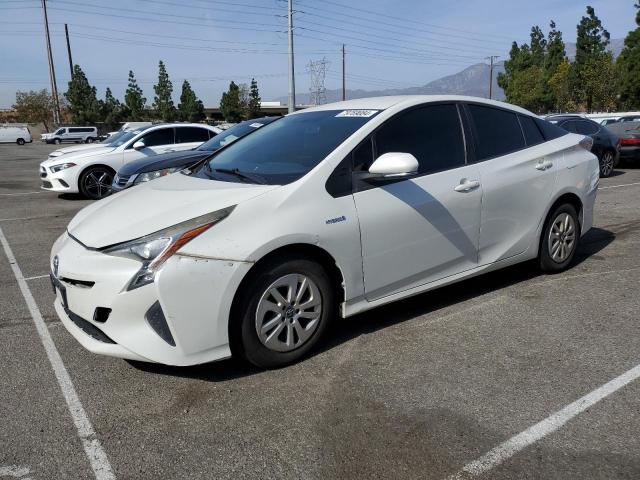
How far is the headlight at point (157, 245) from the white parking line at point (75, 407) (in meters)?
0.74

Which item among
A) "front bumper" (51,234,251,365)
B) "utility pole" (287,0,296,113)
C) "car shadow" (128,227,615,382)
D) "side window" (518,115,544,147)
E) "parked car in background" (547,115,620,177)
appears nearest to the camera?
"front bumper" (51,234,251,365)

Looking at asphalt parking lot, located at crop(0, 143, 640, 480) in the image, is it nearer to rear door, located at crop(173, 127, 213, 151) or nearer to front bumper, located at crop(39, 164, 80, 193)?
front bumper, located at crop(39, 164, 80, 193)

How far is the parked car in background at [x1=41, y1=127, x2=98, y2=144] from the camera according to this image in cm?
5133

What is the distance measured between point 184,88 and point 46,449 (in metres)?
79.2

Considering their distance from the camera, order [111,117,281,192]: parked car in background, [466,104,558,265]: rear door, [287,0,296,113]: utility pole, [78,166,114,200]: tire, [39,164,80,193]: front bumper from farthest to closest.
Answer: [287,0,296,113]: utility pole → [78,166,114,200]: tire → [39,164,80,193]: front bumper → [111,117,281,192]: parked car in background → [466,104,558,265]: rear door

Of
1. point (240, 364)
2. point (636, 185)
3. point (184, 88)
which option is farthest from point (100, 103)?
point (240, 364)

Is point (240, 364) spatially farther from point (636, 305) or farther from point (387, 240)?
point (636, 305)

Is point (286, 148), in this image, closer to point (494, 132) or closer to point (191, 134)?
point (494, 132)

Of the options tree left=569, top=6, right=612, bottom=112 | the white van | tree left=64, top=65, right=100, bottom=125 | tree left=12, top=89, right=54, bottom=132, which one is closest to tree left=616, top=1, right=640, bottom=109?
tree left=569, top=6, right=612, bottom=112

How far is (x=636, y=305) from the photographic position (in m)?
4.31

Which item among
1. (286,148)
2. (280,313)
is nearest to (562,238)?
(286,148)

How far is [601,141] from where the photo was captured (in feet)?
43.0

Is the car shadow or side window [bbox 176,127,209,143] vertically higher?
side window [bbox 176,127,209,143]

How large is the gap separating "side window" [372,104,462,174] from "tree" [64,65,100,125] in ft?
229
